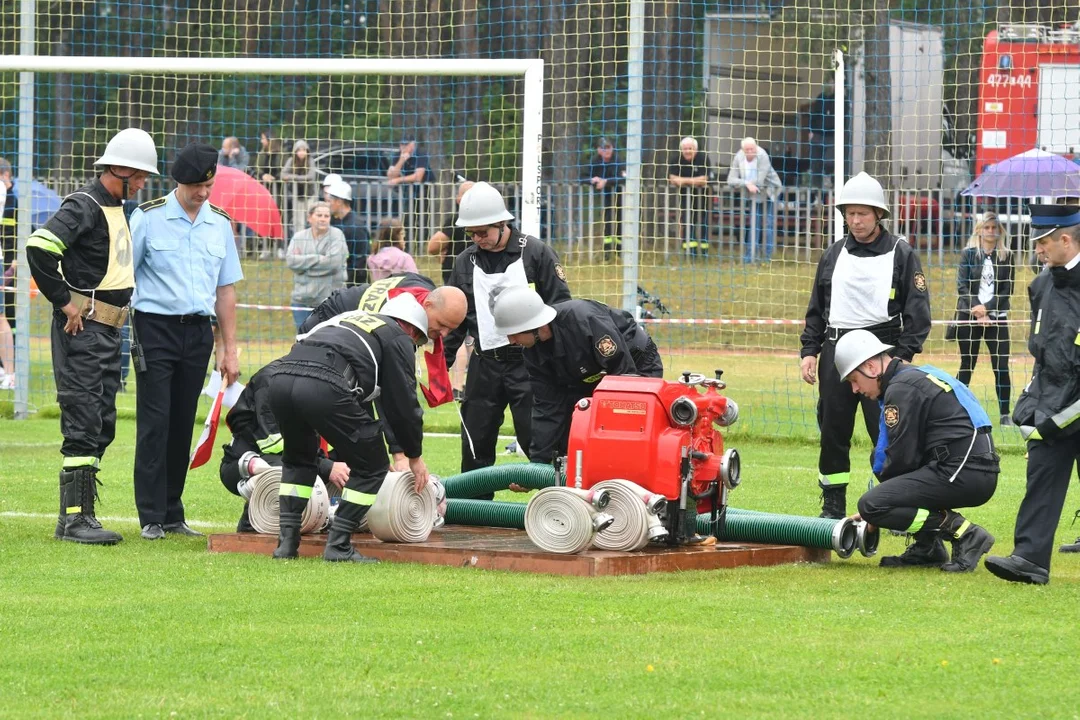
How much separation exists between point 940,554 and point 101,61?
312 inches

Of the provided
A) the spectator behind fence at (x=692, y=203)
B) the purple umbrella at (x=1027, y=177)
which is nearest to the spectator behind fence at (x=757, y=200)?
the spectator behind fence at (x=692, y=203)

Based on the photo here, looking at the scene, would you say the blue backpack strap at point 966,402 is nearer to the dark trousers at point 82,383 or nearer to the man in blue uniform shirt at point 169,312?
the man in blue uniform shirt at point 169,312

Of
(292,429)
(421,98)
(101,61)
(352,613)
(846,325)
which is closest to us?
(352,613)

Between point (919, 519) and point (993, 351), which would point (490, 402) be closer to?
point (919, 519)

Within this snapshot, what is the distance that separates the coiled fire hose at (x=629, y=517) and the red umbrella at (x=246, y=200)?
9172 mm

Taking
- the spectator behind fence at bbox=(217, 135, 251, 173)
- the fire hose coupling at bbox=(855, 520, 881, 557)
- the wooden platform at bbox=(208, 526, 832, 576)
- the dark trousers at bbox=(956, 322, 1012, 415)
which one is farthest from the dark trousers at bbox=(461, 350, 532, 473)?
the spectator behind fence at bbox=(217, 135, 251, 173)

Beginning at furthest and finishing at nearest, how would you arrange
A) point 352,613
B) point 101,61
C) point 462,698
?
point 101,61 < point 352,613 < point 462,698

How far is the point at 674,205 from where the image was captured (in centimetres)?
1611

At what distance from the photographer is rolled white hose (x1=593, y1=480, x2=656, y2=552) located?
7.75 m

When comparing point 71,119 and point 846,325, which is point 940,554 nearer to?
point 846,325

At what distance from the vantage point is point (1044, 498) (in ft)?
24.7

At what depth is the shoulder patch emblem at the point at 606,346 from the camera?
8406 mm

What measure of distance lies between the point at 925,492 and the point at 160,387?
425 cm

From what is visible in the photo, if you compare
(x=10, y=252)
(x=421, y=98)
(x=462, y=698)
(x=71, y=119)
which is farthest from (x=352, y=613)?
(x=71, y=119)
